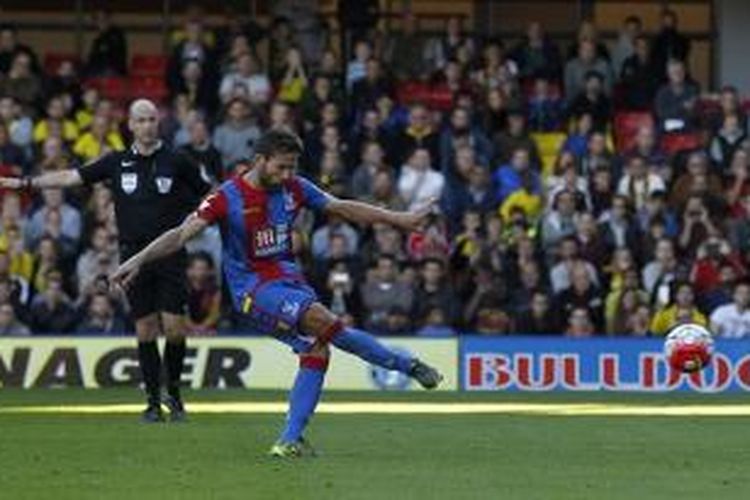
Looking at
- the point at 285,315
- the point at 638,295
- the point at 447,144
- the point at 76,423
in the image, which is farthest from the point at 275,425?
the point at 447,144

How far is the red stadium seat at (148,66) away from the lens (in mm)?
31266

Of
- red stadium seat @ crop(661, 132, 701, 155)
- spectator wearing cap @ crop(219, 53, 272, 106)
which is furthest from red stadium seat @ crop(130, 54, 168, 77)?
red stadium seat @ crop(661, 132, 701, 155)

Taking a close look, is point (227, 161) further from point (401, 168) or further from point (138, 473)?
point (138, 473)

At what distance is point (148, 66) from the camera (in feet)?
104

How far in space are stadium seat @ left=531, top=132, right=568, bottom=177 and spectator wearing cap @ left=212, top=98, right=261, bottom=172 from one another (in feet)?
11.6

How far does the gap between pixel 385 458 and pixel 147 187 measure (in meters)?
4.16

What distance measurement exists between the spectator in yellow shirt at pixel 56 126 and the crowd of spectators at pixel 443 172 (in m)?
0.04

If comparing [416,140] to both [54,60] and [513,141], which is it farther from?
[54,60]

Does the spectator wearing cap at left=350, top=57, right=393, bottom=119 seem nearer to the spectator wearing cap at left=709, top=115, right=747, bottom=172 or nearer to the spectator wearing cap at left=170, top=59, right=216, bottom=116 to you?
the spectator wearing cap at left=170, top=59, right=216, bottom=116

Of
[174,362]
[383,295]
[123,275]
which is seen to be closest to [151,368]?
[174,362]

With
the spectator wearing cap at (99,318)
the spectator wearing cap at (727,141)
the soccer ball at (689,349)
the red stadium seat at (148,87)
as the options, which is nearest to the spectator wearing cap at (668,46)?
the spectator wearing cap at (727,141)

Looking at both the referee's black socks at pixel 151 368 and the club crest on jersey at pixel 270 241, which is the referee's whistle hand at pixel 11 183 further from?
the club crest on jersey at pixel 270 241

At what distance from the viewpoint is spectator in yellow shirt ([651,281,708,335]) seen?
25.5 metres

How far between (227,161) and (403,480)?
14.7 metres
